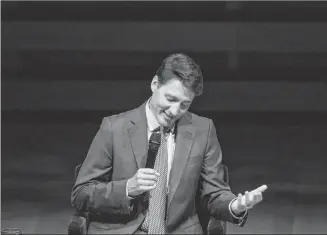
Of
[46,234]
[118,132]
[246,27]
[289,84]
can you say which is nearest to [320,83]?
[289,84]

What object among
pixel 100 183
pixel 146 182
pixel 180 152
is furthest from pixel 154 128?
pixel 146 182

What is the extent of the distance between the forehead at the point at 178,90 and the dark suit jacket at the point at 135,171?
6.1 inches

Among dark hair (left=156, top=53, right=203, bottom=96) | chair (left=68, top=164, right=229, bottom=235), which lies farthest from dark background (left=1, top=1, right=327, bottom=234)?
dark hair (left=156, top=53, right=203, bottom=96)

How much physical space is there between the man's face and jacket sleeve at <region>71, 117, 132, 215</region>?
0.21 metres

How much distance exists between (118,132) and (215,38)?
11.5ft

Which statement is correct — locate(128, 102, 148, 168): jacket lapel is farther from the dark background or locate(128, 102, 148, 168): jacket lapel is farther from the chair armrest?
the dark background

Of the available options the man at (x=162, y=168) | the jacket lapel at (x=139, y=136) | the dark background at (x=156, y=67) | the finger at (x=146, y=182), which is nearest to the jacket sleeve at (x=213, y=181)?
the man at (x=162, y=168)

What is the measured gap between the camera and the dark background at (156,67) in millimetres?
5988

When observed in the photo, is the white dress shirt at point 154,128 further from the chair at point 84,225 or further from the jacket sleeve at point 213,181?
the chair at point 84,225

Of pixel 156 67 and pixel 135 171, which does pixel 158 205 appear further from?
pixel 156 67

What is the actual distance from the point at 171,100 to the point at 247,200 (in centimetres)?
42

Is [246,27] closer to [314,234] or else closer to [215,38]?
[215,38]

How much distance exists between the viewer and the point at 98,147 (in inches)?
104

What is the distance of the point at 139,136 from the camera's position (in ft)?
8.73
